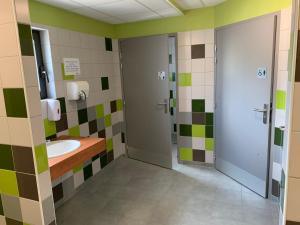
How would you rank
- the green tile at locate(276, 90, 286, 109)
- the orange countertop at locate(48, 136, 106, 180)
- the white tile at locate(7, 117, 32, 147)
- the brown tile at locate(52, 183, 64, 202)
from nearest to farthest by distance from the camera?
the white tile at locate(7, 117, 32, 147) < the orange countertop at locate(48, 136, 106, 180) < the green tile at locate(276, 90, 286, 109) < the brown tile at locate(52, 183, 64, 202)

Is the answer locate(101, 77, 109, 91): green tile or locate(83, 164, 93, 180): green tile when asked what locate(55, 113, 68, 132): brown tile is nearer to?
locate(83, 164, 93, 180): green tile

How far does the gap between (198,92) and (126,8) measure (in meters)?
1.37

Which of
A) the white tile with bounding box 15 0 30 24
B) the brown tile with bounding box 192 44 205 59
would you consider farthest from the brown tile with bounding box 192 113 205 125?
the white tile with bounding box 15 0 30 24

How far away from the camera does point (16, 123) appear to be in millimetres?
1141

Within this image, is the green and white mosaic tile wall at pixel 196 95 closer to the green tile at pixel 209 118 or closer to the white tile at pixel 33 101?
the green tile at pixel 209 118

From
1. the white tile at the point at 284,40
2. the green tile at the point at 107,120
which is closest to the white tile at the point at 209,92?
the white tile at the point at 284,40

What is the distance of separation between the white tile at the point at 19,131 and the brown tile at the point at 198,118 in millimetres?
2358

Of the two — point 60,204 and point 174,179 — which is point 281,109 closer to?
point 174,179

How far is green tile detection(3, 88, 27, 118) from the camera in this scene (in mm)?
1101

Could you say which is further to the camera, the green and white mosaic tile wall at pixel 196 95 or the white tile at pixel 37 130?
the green and white mosaic tile wall at pixel 196 95

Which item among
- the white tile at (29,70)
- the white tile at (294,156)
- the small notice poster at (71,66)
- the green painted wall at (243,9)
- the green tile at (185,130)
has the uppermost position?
the green painted wall at (243,9)

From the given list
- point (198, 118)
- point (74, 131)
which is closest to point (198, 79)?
point (198, 118)

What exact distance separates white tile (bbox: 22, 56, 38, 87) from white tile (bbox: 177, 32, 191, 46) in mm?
2268

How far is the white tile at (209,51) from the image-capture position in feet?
9.52
